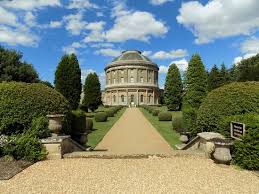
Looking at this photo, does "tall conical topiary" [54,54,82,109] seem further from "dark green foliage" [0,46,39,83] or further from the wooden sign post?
the wooden sign post

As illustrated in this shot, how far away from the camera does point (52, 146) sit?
915cm

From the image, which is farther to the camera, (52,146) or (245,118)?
(52,146)

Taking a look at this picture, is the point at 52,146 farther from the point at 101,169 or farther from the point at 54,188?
the point at 54,188

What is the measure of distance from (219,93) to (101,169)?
5039 mm

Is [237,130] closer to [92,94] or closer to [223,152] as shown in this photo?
[223,152]

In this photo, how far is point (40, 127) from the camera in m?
9.41

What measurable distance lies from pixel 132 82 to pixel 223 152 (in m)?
81.0

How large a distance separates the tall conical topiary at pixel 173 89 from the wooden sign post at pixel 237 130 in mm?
40386

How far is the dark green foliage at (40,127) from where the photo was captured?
367 inches

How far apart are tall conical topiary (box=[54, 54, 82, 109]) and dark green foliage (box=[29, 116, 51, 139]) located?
842 inches

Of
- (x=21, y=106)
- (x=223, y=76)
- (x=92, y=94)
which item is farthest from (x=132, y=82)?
(x=21, y=106)

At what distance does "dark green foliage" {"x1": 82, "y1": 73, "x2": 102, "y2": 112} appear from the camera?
43.1 m

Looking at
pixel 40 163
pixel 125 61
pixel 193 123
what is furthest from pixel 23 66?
pixel 125 61

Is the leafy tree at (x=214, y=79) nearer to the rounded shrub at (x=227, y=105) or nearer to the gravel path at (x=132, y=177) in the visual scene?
the rounded shrub at (x=227, y=105)
